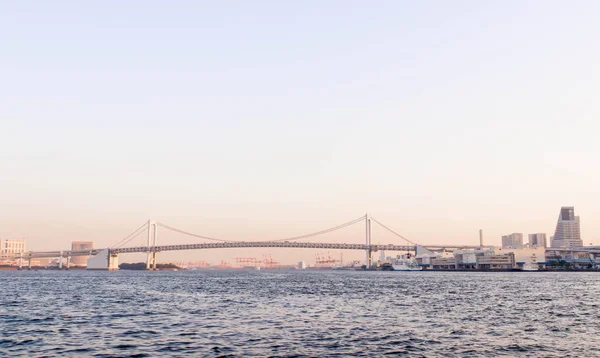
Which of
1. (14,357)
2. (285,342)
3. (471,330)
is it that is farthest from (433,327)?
(14,357)

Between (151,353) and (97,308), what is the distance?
2119 cm

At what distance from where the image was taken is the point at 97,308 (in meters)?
41.2

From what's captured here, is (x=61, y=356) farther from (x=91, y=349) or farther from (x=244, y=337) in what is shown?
(x=244, y=337)

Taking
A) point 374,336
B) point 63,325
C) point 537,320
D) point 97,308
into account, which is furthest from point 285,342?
point 97,308

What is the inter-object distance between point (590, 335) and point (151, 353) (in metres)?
22.1

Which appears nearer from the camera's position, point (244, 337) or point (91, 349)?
point (91, 349)

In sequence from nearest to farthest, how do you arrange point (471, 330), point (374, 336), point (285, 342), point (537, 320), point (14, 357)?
point (14, 357)
point (285, 342)
point (374, 336)
point (471, 330)
point (537, 320)

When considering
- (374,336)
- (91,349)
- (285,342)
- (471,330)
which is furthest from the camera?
(471,330)

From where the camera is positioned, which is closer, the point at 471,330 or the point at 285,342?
the point at 285,342

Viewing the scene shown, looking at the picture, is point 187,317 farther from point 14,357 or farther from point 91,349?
point 14,357

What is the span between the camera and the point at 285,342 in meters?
25.2

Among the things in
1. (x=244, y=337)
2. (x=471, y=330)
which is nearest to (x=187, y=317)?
(x=244, y=337)

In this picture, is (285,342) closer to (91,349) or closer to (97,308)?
(91,349)

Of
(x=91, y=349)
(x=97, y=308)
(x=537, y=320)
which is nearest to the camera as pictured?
(x=91, y=349)
